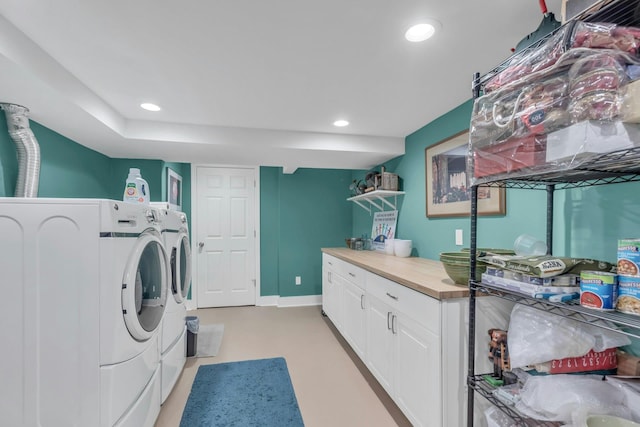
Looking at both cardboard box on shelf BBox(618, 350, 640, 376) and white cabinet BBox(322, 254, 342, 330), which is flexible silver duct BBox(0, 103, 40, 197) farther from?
cardboard box on shelf BBox(618, 350, 640, 376)

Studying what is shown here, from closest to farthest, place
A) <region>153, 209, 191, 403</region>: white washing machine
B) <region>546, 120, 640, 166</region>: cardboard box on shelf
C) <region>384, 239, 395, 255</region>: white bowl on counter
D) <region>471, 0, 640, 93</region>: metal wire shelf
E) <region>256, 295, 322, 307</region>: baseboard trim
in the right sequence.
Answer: <region>546, 120, 640, 166</region>: cardboard box on shelf, <region>471, 0, 640, 93</region>: metal wire shelf, <region>153, 209, 191, 403</region>: white washing machine, <region>384, 239, 395, 255</region>: white bowl on counter, <region>256, 295, 322, 307</region>: baseboard trim

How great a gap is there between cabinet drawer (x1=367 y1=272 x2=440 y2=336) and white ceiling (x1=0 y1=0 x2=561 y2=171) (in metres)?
1.30

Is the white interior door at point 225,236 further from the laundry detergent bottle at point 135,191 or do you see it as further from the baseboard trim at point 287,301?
the laundry detergent bottle at point 135,191

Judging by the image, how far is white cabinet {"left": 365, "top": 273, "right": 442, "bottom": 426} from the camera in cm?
144

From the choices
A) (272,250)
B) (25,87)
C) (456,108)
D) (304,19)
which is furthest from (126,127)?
(456,108)

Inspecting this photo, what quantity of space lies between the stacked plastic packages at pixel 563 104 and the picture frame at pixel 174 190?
3287 mm

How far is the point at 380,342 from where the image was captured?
2.03 m

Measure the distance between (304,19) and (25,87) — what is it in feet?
5.15

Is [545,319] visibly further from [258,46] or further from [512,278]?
[258,46]

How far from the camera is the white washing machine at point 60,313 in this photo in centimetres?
130

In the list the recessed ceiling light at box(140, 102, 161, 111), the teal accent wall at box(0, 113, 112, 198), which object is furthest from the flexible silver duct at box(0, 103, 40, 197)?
the recessed ceiling light at box(140, 102, 161, 111)

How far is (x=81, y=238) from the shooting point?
1337 mm

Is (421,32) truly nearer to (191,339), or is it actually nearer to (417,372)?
(417,372)

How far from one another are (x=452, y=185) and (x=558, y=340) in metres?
1.46
